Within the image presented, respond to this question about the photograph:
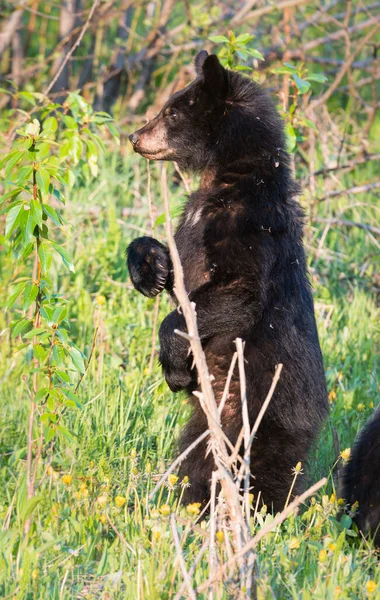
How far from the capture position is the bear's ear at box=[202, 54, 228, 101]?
4.41m

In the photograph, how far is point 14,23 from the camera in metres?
8.91

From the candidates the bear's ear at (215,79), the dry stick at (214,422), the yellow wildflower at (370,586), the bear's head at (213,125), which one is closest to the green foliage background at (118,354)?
the yellow wildflower at (370,586)

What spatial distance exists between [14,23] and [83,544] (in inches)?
261

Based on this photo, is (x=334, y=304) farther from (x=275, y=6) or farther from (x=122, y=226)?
(x=275, y=6)

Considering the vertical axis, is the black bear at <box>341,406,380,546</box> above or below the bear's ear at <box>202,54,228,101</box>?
below

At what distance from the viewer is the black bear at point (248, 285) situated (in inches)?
159

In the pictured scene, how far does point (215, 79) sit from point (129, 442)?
1868 mm

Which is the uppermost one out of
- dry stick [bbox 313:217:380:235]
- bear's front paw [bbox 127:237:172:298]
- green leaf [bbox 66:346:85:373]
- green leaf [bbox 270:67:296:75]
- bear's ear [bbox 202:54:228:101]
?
green leaf [bbox 270:67:296:75]

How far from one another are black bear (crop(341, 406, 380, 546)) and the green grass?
3.8 inches

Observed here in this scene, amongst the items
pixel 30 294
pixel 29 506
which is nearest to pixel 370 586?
pixel 29 506

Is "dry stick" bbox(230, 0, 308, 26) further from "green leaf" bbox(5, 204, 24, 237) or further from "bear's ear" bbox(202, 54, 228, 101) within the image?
"green leaf" bbox(5, 204, 24, 237)

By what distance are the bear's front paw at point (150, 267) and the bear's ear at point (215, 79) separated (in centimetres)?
80

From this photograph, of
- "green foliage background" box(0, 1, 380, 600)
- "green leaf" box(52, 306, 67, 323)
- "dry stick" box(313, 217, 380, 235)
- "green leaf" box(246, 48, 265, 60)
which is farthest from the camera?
"dry stick" box(313, 217, 380, 235)

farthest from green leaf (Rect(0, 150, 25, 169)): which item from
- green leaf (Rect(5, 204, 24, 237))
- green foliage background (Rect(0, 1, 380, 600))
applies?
green leaf (Rect(5, 204, 24, 237))
